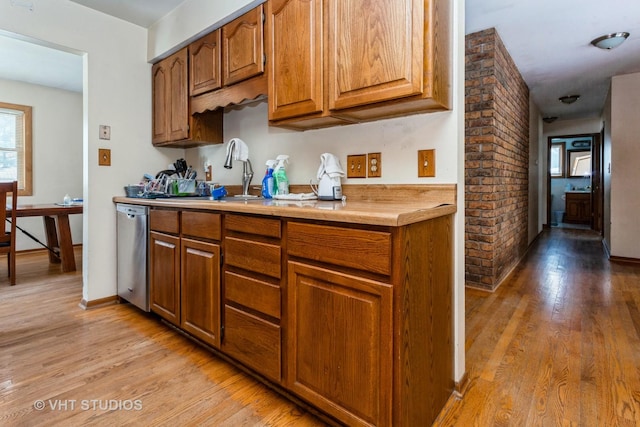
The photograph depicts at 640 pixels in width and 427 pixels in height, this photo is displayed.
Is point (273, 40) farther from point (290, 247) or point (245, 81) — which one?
point (290, 247)

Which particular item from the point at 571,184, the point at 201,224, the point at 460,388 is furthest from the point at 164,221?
the point at 571,184

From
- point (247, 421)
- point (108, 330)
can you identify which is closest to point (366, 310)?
point (247, 421)

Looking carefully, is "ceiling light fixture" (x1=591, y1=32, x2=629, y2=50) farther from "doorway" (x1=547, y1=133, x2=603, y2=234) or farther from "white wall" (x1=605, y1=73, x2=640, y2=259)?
"doorway" (x1=547, y1=133, x2=603, y2=234)

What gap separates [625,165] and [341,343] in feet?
15.5

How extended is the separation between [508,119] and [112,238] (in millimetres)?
3807

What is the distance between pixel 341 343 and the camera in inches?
47.3

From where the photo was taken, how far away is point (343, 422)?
A: 122cm

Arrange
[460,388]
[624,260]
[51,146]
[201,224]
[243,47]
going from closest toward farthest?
1. [460,388]
2. [201,224]
3. [243,47]
4. [624,260]
5. [51,146]

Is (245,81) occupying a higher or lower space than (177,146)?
higher

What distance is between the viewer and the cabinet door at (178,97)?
2527 mm

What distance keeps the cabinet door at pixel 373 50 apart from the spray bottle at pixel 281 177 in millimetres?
601

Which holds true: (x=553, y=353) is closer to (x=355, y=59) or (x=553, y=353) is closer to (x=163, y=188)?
A: (x=355, y=59)

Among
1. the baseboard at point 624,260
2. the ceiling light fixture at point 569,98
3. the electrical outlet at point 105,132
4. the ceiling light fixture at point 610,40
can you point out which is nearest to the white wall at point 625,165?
the baseboard at point 624,260

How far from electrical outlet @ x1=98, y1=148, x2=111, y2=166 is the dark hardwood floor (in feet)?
3.59
